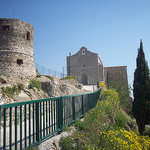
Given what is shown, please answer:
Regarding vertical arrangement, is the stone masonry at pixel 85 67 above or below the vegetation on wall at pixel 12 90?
above

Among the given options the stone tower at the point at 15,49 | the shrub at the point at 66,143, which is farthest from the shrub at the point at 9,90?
the shrub at the point at 66,143

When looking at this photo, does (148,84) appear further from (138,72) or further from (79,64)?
(79,64)

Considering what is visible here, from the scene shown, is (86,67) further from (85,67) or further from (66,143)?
(66,143)

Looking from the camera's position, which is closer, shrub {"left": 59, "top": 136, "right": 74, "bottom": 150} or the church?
shrub {"left": 59, "top": 136, "right": 74, "bottom": 150}

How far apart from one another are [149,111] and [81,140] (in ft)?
33.0

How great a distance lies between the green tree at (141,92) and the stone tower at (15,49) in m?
10.6

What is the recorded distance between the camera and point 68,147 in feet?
11.8

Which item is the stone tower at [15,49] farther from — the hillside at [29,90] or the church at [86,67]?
the church at [86,67]

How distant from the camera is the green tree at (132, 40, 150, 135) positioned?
38.5 ft

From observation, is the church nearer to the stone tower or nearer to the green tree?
the green tree

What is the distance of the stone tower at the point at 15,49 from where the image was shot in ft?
44.7

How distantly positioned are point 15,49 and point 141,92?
41.9 ft

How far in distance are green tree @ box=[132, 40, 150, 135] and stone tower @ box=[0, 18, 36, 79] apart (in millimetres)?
10611

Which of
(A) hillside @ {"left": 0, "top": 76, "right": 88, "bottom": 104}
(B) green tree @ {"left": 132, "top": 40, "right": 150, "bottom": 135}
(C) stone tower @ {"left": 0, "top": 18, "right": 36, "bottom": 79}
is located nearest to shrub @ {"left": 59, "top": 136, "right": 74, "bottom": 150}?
(A) hillside @ {"left": 0, "top": 76, "right": 88, "bottom": 104}
